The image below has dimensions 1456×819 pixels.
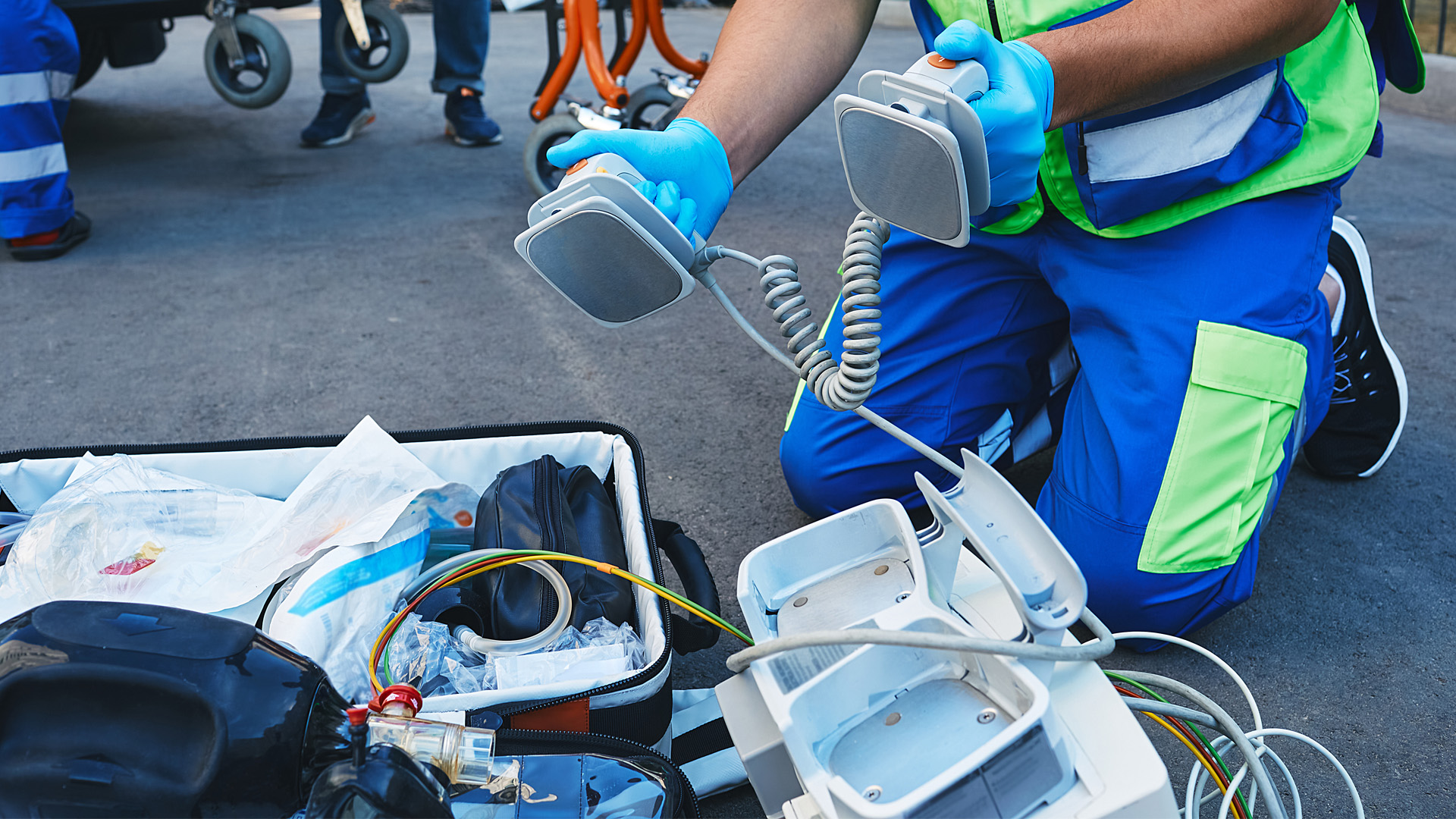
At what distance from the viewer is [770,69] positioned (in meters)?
1.29

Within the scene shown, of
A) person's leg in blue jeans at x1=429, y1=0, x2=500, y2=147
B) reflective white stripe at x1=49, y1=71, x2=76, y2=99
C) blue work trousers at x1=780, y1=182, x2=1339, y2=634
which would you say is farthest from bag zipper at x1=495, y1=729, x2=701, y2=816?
person's leg in blue jeans at x1=429, y1=0, x2=500, y2=147

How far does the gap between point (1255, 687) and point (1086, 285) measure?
1.73 feet

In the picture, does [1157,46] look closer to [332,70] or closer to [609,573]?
[609,573]

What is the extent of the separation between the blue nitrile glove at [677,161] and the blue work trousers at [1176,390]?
470 mm

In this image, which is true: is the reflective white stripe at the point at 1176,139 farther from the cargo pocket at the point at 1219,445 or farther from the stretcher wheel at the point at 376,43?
the stretcher wheel at the point at 376,43

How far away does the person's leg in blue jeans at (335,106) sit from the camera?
11.6ft

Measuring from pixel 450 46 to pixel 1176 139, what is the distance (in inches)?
111

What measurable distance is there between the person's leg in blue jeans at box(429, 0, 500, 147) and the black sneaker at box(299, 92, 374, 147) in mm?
332

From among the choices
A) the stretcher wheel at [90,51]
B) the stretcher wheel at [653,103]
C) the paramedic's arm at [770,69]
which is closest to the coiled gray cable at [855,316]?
the paramedic's arm at [770,69]

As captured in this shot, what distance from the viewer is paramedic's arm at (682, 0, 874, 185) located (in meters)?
1.24

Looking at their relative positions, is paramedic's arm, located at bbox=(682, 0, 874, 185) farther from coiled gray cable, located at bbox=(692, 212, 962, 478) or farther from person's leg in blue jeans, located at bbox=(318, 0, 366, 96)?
person's leg in blue jeans, located at bbox=(318, 0, 366, 96)

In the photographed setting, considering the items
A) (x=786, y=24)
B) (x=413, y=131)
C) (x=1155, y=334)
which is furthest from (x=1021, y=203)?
(x=413, y=131)

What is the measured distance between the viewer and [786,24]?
52.8 inches

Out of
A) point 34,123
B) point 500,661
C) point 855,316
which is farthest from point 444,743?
point 34,123
